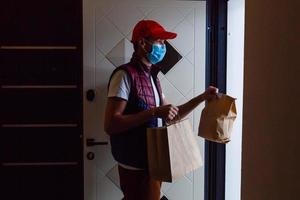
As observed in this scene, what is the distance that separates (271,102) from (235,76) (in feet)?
3.76

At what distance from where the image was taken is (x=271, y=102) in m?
0.98

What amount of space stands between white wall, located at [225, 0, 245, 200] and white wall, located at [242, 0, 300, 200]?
0.93 metres

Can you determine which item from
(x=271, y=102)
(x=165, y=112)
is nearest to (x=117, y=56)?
(x=165, y=112)

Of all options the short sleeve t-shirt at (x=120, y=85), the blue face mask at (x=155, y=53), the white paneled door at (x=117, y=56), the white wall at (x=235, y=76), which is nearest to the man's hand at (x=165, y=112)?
the short sleeve t-shirt at (x=120, y=85)

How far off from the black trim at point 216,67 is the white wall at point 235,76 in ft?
0.10

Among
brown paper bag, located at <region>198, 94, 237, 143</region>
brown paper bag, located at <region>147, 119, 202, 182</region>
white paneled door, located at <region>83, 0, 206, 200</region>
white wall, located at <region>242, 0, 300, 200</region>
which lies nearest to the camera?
white wall, located at <region>242, 0, 300, 200</region>

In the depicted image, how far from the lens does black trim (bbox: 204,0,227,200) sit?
2057 millimetres

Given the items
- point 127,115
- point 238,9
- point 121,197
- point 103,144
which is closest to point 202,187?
point 121,197

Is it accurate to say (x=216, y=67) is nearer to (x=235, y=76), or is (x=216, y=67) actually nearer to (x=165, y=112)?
(x=235, y=76)

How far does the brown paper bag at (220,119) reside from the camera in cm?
157
